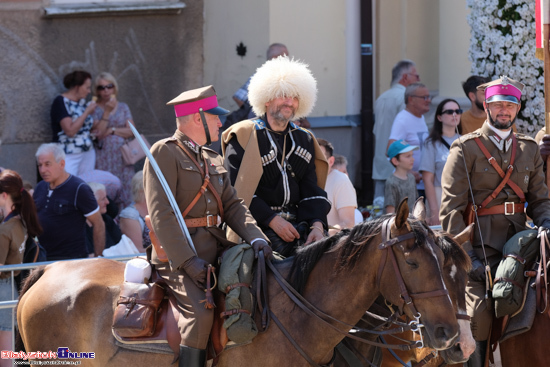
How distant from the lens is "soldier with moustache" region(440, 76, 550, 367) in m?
6.57

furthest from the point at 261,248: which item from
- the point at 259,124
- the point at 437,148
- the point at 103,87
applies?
the point at 103,87

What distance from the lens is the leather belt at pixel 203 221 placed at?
567 centimetres

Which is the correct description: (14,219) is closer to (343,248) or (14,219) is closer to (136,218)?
(136,218)

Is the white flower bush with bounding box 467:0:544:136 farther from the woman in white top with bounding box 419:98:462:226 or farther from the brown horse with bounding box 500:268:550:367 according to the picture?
the brown horse with bounding box 500:268:550:367

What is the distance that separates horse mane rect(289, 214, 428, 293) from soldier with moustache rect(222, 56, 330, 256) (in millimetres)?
1022

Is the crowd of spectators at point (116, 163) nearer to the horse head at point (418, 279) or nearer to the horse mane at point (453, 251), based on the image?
the horse mane at point (453, 251)

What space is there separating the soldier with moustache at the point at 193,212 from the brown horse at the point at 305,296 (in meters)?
0.26

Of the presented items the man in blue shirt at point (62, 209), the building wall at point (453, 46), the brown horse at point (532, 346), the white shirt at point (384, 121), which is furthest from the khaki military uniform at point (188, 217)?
the building wall at point (453, 46)

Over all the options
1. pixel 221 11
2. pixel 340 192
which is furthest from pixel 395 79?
pixel 340 192

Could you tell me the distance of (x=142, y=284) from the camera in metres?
5.62

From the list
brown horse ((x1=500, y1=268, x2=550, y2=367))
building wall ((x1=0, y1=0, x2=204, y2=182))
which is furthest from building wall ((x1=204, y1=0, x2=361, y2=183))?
brown horse ((x1=500, y1=268, x2=550, y2=367))

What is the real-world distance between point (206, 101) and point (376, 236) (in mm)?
1391

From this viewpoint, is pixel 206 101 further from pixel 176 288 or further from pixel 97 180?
pixel 97 180

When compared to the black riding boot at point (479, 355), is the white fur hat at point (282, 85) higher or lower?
higher
